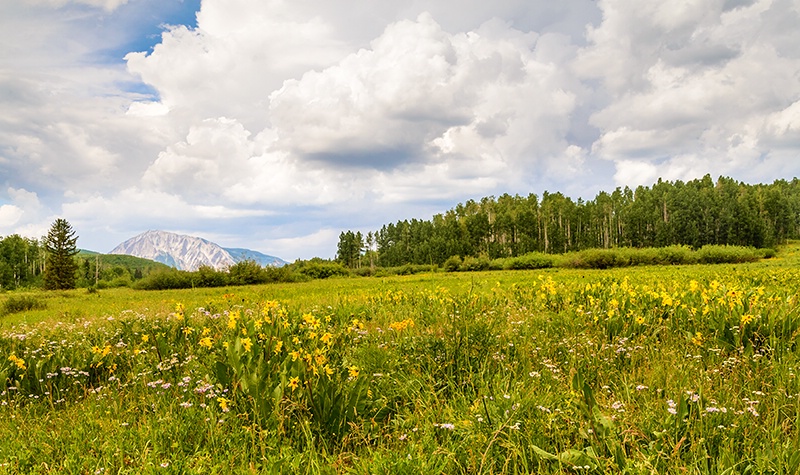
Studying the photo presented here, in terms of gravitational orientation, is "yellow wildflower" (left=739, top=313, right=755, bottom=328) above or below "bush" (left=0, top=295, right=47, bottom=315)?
above

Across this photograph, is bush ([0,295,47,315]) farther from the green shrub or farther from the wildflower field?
the green shrub

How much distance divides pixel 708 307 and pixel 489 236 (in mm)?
89359

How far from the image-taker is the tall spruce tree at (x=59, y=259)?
55062mm

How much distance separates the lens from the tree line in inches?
3418


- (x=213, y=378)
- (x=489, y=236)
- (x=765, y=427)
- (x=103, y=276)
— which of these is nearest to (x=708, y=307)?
(x=765, y=427)

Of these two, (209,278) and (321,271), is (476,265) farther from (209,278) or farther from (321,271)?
(209,278)

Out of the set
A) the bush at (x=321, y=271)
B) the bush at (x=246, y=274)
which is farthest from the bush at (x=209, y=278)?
the bush at (x=321, y=271)

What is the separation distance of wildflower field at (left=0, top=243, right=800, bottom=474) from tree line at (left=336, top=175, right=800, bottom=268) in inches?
2938

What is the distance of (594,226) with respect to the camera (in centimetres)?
9875

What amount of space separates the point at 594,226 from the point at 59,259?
3927 inches

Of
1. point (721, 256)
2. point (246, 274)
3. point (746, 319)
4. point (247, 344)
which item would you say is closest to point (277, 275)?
point (246, 274)

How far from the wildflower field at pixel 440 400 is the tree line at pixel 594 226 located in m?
74.6

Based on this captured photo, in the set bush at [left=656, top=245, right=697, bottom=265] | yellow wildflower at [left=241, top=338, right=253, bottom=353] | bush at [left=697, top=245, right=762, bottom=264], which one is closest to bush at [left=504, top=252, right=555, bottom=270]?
bush at [left=656, top=245, right=697, bottom=265]

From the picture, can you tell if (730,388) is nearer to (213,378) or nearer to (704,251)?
(213,378)
